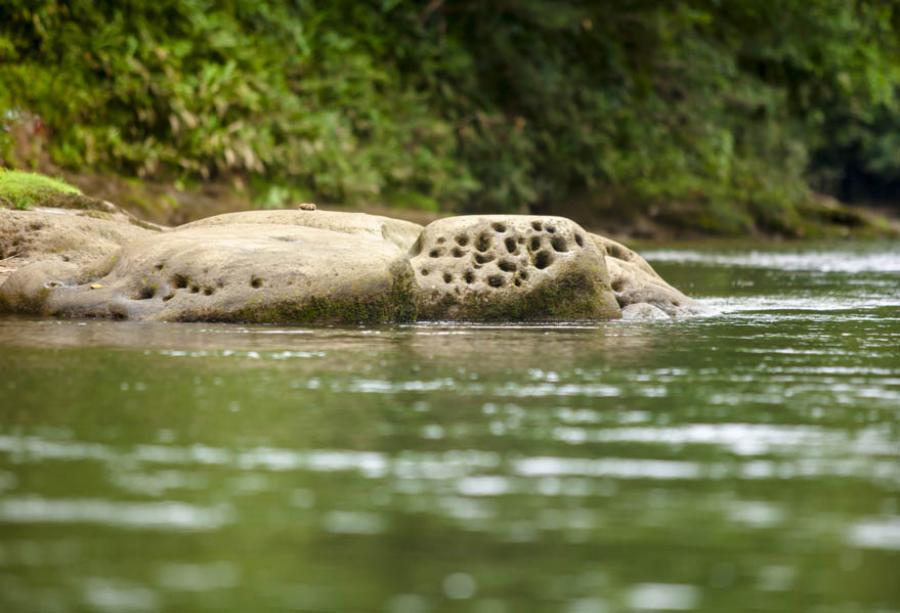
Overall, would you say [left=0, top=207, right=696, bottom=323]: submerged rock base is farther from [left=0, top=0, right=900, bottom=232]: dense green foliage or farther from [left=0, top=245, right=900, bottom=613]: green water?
[left=0, top=0, right=900, bottom=232]: dense green foliage

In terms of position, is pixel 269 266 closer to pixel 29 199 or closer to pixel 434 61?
pixel 29 199

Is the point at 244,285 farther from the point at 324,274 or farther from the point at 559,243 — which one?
the point at 559,243

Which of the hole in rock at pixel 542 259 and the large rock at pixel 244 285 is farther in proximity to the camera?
the hole in rock at pixel 542 259

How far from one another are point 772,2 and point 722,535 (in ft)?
97.7

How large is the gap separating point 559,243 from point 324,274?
1.79m

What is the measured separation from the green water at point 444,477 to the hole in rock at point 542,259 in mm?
2572

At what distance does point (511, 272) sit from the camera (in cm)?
1118

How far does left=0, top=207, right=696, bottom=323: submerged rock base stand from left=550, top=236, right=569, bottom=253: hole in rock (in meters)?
0.02

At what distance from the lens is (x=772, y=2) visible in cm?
3253

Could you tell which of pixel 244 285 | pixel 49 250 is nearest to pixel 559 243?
pixel 244 285

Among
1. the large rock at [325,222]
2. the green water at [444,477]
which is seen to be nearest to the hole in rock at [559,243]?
the large rock at [325,222]

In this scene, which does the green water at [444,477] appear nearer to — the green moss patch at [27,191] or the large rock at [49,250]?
the large rock at [49,250]

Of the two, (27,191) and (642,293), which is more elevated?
(27,191)

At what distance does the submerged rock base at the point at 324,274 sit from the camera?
1038 cm
